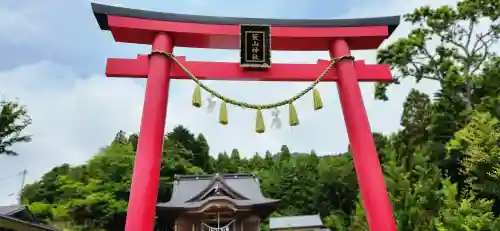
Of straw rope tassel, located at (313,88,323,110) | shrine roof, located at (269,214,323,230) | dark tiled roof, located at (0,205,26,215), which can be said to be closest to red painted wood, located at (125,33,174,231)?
straw rope tassel, located at (313,88,323,110)

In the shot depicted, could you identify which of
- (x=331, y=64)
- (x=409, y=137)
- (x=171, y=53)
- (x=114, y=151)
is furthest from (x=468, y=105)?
(x=114, y=151)

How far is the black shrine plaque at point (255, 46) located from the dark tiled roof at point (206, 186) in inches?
357

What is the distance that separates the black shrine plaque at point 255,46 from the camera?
18.8 ft

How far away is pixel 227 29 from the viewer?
583cm

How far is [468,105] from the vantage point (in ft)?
49.3

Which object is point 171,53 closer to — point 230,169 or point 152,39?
point 152,39

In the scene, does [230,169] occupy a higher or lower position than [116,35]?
higher

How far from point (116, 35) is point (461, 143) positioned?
36.8 feet

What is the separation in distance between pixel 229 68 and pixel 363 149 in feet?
6.48

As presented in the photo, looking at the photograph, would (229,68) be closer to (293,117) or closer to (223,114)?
(223,114)

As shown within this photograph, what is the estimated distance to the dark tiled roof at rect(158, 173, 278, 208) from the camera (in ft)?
47.6

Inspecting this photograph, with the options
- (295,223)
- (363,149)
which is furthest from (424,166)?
(363,149)

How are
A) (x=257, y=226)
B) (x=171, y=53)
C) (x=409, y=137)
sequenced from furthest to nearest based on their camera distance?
(x=409, y=137) → (x=257, y=226) → (x=171, y=53)

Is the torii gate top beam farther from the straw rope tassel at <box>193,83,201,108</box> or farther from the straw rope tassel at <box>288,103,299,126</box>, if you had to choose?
the straw rope tassel at <box>288,103,299,126</box>
